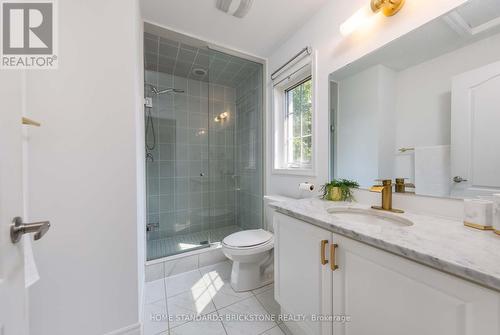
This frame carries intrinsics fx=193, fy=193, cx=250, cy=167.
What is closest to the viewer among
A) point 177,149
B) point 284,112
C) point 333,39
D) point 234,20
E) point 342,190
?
point 342,190

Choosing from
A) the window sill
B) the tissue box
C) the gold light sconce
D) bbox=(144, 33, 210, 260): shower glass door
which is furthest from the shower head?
the tissue box

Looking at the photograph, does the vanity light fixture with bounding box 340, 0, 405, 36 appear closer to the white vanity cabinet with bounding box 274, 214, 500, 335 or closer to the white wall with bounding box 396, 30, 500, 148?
the white wall with bounding box 396, 30, 500, 148

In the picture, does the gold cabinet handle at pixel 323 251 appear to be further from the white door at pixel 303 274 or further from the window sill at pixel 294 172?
the window sill at pixel 294 172

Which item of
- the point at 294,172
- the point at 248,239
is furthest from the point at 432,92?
the point at 248,239

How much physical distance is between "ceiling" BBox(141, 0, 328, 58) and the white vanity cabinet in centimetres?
168

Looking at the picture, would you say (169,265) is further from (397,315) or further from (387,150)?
(387,150)

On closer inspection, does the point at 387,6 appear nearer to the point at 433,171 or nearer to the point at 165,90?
the point at 433,171

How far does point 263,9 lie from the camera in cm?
160

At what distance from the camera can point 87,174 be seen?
3.55ft

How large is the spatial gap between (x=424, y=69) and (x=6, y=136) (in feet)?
5.49

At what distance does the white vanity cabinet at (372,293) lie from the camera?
50 centimetres

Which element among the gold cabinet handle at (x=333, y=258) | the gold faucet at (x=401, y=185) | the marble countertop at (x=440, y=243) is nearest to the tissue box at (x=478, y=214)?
the marble countertop at (x=440, y=243)

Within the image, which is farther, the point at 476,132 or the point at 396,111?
the point at 396,111

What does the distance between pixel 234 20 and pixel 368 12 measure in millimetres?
1070
